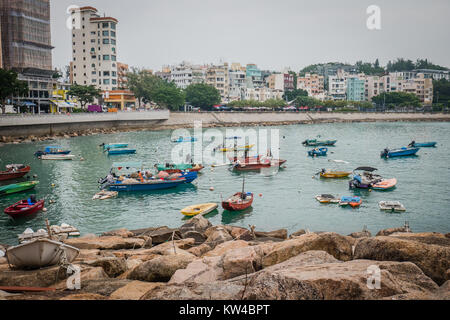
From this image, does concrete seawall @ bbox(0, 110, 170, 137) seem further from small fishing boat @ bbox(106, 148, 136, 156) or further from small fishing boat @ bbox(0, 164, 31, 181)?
small fishing boat @ bbox(0, 164, 31, 181)

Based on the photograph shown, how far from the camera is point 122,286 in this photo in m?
8.52

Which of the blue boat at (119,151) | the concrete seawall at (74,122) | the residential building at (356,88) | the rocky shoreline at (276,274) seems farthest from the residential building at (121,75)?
the rocky shoreline at (276,274)

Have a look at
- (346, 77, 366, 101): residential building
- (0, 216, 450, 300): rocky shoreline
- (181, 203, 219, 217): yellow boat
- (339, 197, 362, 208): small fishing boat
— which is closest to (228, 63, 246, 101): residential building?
(346, 77, 366, 101): residential building

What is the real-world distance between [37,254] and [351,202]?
20400 mm

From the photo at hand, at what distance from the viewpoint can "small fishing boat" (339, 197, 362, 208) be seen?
1003 inches

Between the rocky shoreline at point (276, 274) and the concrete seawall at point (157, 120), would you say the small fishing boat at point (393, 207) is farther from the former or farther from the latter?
the concrete seawall at point (157, 120)

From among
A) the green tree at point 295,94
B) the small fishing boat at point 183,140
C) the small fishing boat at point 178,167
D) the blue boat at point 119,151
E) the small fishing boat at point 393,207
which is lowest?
the small fishing boat at point 393,207

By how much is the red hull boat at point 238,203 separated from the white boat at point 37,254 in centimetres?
1468

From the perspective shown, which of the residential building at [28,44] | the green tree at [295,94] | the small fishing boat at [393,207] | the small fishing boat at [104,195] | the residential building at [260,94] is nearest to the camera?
the small fishing boat at [393,207]

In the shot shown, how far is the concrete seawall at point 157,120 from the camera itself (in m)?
61.5

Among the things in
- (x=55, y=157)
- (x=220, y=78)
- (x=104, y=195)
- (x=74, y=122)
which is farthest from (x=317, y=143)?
(x=220, y=78)

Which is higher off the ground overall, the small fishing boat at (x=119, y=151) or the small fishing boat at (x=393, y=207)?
the small fishing boat at (x=119, y=151)
